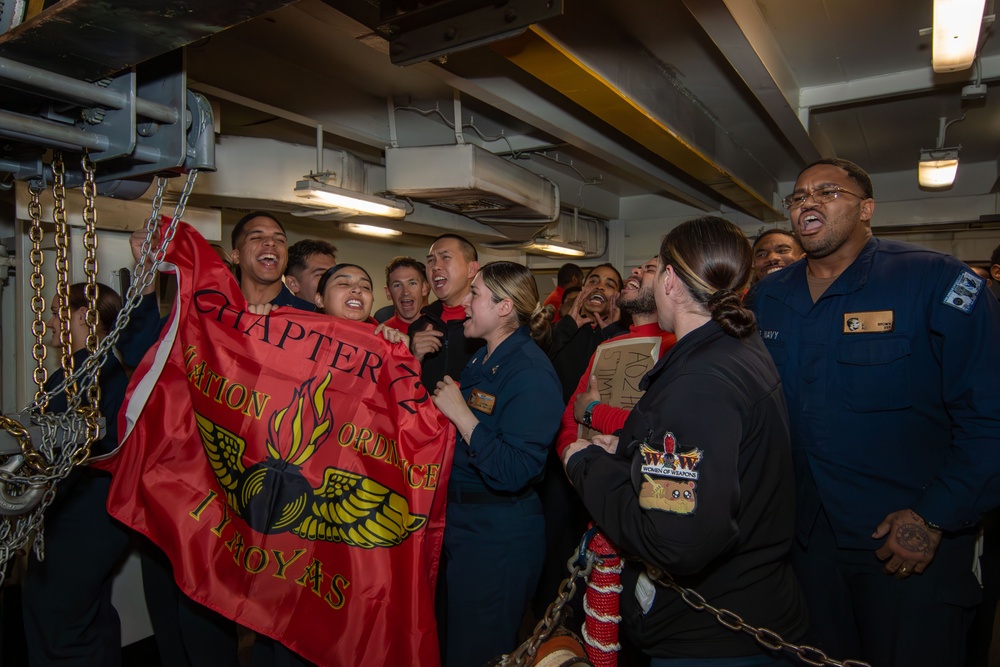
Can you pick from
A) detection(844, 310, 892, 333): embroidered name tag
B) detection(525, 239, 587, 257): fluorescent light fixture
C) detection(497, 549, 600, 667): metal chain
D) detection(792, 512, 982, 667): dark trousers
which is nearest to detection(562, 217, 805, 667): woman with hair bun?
detection(497, 549, 600, 667): metal chain

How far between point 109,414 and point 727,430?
2678mm

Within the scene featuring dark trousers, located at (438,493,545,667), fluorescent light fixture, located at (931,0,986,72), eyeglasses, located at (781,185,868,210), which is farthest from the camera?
fluorescent light fixture, located at (931,0,986,72)

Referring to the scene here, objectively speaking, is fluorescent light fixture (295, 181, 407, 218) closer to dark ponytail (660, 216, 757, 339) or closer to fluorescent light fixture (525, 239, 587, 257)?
fluorescent light fixture (525, 239, 587, 257)

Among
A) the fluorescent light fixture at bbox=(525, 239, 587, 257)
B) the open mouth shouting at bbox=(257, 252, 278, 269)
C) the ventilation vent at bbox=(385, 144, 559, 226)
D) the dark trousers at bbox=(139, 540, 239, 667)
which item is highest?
the ventilation vent at bbox=(385, 144, 559, 226)

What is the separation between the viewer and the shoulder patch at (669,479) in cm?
137

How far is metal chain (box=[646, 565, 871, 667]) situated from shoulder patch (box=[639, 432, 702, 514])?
342 millimetres

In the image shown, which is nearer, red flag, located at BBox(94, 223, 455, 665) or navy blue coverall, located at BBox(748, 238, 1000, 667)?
navy blue coverall, located at BBox(748, 238, 1000, 667)

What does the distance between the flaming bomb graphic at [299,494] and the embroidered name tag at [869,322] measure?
68.3 inches

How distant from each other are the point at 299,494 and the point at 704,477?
171 cm

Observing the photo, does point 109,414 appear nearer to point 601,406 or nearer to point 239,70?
point 601,406

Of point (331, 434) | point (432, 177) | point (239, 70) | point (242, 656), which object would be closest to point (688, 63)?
point (432, 177)

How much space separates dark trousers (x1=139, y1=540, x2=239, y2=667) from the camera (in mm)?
2895

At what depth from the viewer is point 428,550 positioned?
2.45m

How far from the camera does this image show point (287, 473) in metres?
2.49
